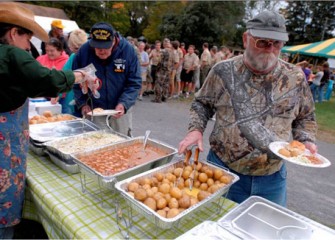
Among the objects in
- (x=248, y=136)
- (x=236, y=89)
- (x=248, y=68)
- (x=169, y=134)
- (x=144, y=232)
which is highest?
(x=248, y=68)

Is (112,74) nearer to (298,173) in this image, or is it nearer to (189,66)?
(298,173)

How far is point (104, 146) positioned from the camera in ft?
5.46

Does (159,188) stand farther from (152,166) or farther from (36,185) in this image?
(36,185)

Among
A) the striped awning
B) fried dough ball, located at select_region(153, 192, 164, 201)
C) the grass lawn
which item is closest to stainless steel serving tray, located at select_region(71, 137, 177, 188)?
fried dough ball, located at select_region(153, 192, 164, 201)

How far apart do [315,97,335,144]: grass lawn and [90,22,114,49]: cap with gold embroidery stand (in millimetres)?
5224

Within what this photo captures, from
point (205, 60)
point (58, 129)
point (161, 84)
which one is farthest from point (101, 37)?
point (205, 60)

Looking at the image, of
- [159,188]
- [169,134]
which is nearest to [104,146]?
[159,188]

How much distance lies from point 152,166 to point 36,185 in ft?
1.99

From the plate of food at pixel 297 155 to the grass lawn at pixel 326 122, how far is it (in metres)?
5.08

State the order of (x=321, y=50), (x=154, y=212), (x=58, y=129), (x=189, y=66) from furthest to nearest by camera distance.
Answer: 1. (x=321, y=50)
2. (x=189, y=66)
3. (x=58, y=129)
4. (x=154, y=212)

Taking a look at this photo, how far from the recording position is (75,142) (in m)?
1.77

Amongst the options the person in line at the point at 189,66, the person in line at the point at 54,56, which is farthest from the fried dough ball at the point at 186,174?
the person in line at the point at 189,66

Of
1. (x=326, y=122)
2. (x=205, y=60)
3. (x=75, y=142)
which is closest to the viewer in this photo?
(x=75, y=142)

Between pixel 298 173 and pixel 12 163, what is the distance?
371 centimetres
